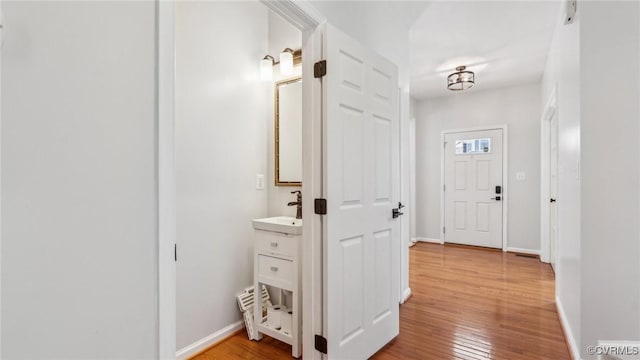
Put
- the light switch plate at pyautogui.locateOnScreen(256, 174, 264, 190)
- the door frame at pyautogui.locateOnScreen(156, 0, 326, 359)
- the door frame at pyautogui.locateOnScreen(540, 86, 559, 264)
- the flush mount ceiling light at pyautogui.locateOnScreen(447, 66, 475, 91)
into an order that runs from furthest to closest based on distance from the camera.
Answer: the door frame at pyautogui.locateOnScreen(540, 86, 559, 264) < the flush mount ceiling light at pyautogui.locateOnScreen(447, 66, 475, 91) < the light switch plate at pyautogui.locateOnScreen(256, 174, 264, 190) < the door frame at pyautogui.locateOnScreen(156, 0, 326, 359)

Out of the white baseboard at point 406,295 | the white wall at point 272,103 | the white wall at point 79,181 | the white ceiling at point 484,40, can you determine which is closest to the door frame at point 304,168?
the white wall at point 79,181

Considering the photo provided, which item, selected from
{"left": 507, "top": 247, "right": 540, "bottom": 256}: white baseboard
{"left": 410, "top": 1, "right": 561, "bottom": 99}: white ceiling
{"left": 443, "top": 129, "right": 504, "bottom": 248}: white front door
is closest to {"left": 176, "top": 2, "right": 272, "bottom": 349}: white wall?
{"left": 410, "top": 1, "right": 561, "bottom": 99}: white ceiling

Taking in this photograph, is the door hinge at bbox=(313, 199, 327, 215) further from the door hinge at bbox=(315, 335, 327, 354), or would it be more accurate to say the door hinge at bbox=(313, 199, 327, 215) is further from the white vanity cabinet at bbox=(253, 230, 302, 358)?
the door hinge at bbox=(315, 335, 327, 354)

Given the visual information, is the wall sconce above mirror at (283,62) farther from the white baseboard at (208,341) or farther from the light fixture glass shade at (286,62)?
the white baseboard at (208,341)

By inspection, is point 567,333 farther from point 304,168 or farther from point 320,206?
point 304,168

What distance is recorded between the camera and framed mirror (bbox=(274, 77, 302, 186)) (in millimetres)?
2598

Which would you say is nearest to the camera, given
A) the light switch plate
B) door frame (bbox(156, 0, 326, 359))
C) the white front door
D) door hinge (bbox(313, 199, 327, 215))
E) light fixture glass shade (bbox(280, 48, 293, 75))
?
door frame (bbox(156, 0, 326, 359))

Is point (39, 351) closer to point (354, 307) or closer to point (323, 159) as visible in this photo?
point (323, 159)

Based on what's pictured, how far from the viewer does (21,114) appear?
823mm

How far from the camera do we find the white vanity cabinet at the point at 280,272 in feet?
6.84

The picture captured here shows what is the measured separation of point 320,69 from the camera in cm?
176

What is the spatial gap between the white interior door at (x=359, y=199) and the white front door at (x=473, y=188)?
3.66 meters

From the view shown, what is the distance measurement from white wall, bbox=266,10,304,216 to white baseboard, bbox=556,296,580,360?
6.70 ft

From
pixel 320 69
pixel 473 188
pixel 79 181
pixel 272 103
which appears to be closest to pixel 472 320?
pixel 320 69
